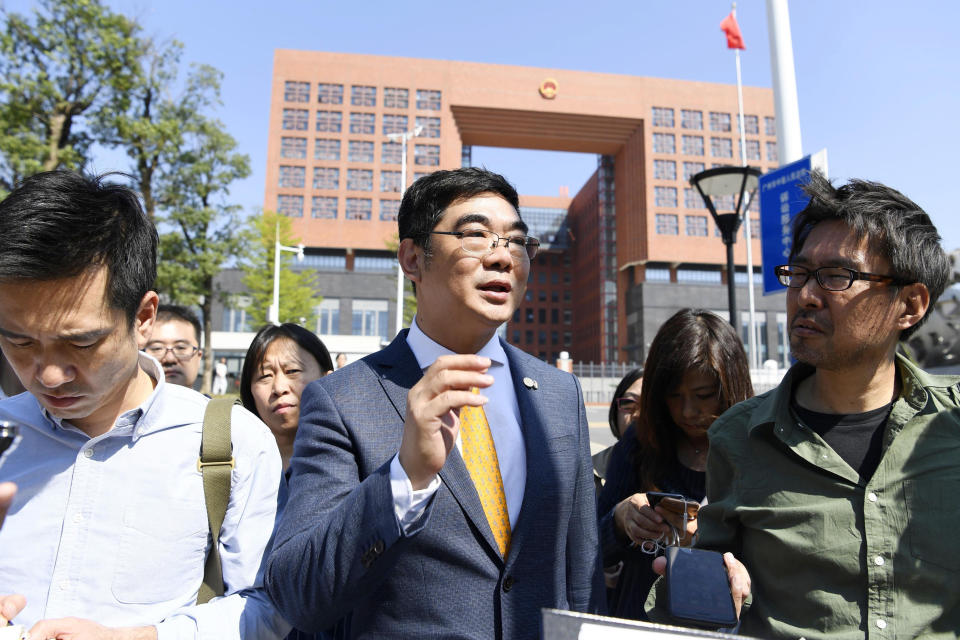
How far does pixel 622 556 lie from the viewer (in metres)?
2.69

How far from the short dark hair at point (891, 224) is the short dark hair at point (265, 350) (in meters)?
2.52

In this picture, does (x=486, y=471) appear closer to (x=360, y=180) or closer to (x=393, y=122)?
(x=360, y=180)

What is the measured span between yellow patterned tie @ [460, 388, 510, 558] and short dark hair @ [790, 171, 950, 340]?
1.36 meters

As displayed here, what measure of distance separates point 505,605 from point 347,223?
47.2 metres

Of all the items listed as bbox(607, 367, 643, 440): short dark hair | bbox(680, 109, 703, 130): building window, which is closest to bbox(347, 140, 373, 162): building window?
bbox(680, 109, 703, 130): building window

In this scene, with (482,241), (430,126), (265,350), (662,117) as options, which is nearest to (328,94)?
(430,126)

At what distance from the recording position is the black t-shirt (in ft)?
6.27

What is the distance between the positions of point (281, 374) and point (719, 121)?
5515 centimetres

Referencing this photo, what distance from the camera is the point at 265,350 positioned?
3.46 meters

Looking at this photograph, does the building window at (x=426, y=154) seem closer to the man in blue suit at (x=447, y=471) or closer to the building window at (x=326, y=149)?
the building window at (x=326, y=149)

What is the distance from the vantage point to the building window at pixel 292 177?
153 feet

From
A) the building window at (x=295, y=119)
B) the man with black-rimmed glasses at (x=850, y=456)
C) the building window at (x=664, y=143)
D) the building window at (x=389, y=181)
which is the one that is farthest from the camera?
the building window at (x=664, y=143)

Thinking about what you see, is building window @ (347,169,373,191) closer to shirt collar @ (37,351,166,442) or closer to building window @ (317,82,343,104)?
building window @ (317,82,343,104)

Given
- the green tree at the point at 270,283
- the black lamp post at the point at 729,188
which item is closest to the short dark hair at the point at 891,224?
the black lamp post at the point at 729,188
